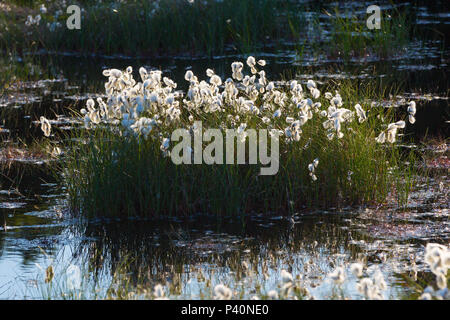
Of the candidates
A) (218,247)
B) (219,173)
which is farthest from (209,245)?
(219,173)

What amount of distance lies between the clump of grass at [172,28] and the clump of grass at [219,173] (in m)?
8.31

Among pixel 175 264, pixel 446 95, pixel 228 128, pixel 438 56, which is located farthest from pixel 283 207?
pixel 438 56

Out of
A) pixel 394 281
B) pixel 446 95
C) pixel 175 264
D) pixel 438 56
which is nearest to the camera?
pixel 394 281

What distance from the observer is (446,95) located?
13.1 meters

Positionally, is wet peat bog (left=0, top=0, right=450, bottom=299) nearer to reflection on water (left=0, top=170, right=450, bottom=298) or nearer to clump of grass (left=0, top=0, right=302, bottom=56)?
reflection on water (left=0, top=170, right=450, bottom=298)

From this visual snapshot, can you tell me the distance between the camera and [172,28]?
55.0ft

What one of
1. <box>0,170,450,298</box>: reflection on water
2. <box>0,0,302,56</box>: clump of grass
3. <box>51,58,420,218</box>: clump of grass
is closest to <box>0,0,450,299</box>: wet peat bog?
<box>0,170,450,298</box>: reflection on water

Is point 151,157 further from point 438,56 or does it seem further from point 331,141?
point 438,56

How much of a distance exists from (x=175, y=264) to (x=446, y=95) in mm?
8065

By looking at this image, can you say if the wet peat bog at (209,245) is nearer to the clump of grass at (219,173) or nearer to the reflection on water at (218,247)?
the reflection on water at (218,247)

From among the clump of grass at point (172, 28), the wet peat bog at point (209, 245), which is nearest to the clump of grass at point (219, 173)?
the wet peat bog at point (209, 245)

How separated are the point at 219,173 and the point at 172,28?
9.76 m

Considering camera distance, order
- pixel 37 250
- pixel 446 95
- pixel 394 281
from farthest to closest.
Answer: pixel 446 95
pixel 37 250
pixel 394 281

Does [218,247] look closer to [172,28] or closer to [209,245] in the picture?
[209,245]
